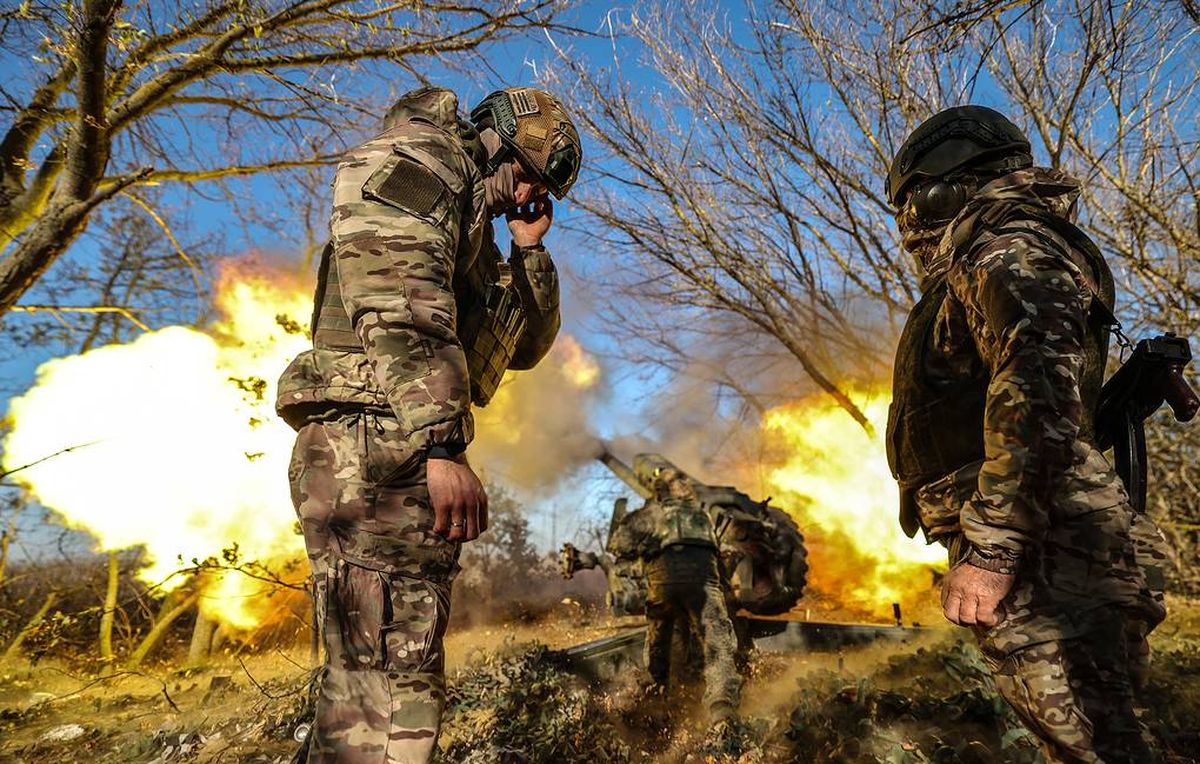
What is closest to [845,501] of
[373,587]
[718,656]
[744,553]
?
[744,553]

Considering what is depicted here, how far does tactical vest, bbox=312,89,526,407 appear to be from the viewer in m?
2.29

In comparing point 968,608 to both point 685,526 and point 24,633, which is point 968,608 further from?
point 24,633

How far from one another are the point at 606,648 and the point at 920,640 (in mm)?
3622

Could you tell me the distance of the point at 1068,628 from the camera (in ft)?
6.64

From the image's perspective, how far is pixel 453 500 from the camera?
195 cm

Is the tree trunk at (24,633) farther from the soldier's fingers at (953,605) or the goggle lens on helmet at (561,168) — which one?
the soldier's fingers at (953,605)

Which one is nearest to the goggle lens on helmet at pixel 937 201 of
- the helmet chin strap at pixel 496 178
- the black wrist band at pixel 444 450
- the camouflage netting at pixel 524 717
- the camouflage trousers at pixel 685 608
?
the helmet chin strap at pixel 496 178

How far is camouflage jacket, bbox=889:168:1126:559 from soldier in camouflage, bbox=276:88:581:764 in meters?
1.66

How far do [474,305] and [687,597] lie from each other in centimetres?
483

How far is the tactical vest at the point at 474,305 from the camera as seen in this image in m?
2.29

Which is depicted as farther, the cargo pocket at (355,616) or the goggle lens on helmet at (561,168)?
the goggle lens on helmet at (561,168)

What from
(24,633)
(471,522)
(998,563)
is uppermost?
(471,522)

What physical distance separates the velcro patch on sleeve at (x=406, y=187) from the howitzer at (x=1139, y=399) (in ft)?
9.08

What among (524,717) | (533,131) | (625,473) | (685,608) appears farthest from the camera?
(625,473)
